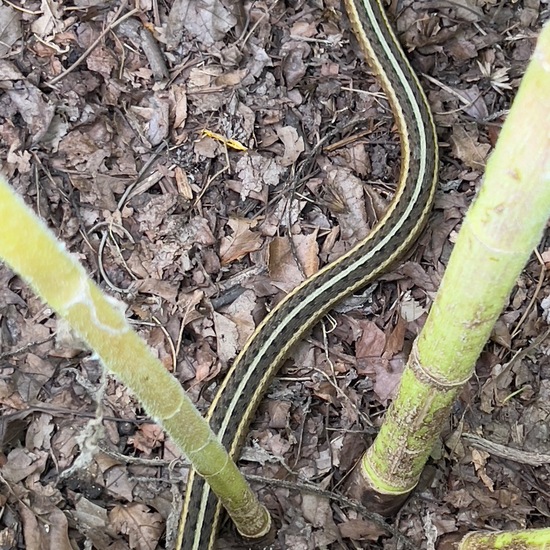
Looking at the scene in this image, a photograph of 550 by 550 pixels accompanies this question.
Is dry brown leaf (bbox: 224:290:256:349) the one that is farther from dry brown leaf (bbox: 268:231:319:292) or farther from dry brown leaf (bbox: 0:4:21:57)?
dry brown leaf (bbox: 0:4:21:57)

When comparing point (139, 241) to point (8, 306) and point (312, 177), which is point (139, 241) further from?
point (312, 177)

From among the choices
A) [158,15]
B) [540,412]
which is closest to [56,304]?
[540,412]

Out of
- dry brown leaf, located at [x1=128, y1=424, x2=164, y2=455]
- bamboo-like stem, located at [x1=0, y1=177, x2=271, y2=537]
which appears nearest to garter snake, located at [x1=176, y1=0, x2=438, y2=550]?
dry brown leaf, located at [x1=128, y1=424, x2=164, y2=455]

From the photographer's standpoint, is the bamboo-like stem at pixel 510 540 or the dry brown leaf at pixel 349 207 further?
the dry brown leaf at pixel 349 207

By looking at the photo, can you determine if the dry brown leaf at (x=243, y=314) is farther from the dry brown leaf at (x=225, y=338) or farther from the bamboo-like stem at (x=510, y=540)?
the bamboo-like stem at (x=510, y=540)

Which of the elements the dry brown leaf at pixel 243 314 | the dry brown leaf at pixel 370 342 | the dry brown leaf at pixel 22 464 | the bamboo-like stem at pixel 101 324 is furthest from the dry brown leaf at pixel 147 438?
the bamboo-like stem at pixel 101 324

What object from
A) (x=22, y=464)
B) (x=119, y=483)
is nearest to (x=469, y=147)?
(x=119, y=483)
